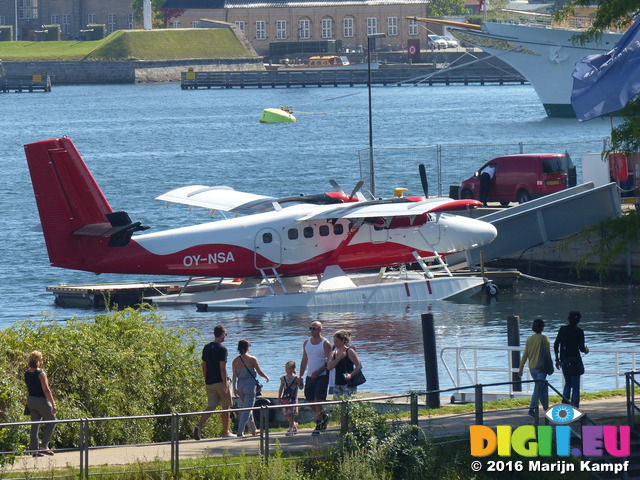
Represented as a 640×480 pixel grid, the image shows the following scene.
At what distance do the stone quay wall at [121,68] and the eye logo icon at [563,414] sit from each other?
165 metres

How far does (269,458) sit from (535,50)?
10140 cm

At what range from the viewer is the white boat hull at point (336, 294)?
102ft

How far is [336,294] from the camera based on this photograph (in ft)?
103

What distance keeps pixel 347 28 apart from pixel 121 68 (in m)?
36.1

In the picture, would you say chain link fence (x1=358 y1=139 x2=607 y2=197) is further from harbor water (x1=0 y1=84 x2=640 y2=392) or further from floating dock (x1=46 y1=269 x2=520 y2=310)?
floating dock (x1=46 y1=269 x2=520 y2=310)

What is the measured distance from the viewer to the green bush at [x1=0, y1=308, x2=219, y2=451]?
51.6 feet

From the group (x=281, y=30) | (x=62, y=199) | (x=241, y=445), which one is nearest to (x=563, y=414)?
(x=241, y=445)

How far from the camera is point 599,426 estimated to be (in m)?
14.6

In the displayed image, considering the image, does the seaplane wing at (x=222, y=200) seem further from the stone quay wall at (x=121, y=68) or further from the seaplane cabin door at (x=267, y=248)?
the stone quay wall at (x=121, y=68)

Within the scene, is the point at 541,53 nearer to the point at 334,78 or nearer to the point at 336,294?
the point at 334,78

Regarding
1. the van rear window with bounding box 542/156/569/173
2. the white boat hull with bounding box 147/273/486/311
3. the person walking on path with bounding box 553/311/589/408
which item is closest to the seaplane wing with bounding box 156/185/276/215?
the white boat hull with bounding box 147/273/486/311

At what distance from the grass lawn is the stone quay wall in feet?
2.88

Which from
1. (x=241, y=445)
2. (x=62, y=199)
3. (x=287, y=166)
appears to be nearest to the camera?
(x=241, y=445)

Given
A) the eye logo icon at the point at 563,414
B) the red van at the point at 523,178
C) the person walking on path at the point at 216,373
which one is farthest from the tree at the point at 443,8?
the eye logo icon at the point at 563,414
